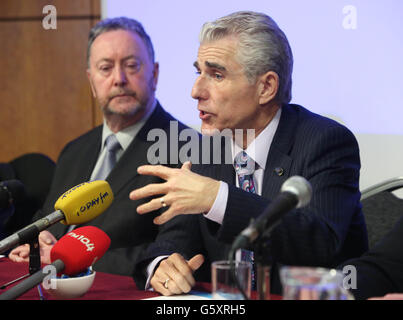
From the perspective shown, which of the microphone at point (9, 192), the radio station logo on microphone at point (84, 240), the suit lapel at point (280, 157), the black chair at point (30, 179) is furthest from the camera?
the black chair at point (30, 179)

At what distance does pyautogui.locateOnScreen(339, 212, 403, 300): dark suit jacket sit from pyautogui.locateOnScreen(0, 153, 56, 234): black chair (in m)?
2.11

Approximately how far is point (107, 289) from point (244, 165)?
0.63 meters

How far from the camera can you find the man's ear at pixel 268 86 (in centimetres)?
196

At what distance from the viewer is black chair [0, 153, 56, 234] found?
10.5 feet

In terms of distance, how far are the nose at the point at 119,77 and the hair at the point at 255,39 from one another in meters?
0.84

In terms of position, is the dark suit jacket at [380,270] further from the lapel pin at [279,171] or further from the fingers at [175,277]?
the fingers at [175,277]

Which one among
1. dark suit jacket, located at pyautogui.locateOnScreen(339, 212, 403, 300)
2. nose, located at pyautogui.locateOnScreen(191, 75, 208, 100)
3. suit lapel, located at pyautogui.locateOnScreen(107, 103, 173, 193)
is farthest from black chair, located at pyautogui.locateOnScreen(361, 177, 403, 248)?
suit lapel, located at pyautogui.locateOnScreen(107, 103, 173, 193)

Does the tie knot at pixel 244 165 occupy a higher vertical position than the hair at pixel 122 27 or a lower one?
lower

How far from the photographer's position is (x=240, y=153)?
195 cm

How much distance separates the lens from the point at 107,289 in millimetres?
1645

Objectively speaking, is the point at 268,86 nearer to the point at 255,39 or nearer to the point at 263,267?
the point at 255,39

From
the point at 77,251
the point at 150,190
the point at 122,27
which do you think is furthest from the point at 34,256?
the point at 122,27

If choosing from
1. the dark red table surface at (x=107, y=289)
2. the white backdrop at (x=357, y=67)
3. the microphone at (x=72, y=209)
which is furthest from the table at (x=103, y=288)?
the white backdrop at (x=357, y=67)

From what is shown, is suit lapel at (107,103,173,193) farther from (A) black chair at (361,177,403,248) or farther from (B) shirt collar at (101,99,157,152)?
(A) black chair at (361,177,403,248)
